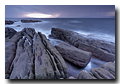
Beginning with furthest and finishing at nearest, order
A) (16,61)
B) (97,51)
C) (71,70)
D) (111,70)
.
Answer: (97,51) < (71,70) < (16,61) < (111,70)

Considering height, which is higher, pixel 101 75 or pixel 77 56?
pixel 77 56

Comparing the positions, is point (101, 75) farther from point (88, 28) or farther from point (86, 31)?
point (88, 28)

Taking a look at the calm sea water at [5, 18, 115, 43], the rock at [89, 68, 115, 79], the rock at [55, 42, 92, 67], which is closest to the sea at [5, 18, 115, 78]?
the calm sea water at [5, 18, 115, 43]

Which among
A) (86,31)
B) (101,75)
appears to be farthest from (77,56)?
(86,31)

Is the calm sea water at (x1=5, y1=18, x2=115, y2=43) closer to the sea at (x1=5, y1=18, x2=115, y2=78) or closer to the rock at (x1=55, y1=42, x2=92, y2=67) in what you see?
the sea at (x1=5, y1=18, x2=115, y2=78)

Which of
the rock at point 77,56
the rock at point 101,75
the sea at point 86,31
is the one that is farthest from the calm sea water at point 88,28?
the rock at point 101,75

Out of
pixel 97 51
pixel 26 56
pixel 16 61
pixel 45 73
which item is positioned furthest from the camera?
pixel 97 51

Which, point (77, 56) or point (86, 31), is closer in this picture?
point (77, 56)

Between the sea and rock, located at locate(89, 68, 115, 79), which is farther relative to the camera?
the sea
